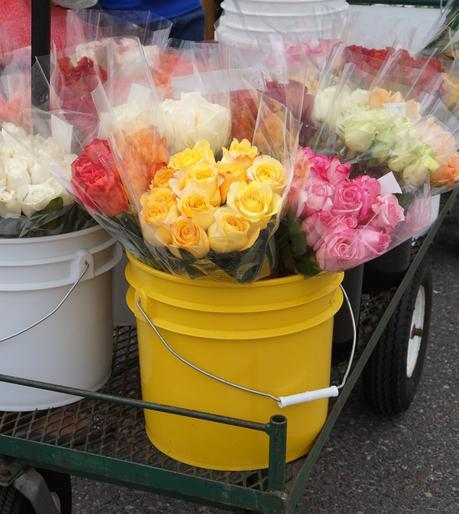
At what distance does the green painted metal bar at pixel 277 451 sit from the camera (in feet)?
4.08

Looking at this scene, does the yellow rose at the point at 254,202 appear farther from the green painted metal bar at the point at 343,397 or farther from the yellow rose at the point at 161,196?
the green painted metal bar at the point at 343,397

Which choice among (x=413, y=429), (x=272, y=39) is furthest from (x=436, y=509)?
(x=272, y=39)

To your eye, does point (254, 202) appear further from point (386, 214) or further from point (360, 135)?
point (360, 135)

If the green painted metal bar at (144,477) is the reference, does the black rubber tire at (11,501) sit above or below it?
below

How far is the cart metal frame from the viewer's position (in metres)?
1.29

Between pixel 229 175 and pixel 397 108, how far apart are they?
615 millimetres

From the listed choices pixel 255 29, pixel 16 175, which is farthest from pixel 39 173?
pixel 255 29

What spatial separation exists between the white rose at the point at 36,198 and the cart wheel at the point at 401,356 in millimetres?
1206

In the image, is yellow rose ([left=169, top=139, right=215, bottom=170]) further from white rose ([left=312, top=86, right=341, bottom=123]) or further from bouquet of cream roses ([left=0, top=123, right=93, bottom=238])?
white rose ([left=312, top=86, right=341, bottom=123])

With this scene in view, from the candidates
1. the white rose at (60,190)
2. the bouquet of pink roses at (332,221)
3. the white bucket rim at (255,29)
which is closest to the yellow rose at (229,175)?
the bouquet of pink roses at (332,221)

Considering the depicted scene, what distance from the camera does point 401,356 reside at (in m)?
2.33

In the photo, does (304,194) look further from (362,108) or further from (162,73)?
(162,73)

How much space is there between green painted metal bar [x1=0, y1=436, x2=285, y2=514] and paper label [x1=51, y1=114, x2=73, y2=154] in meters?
0.58

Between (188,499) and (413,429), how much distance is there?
4.77 feet
